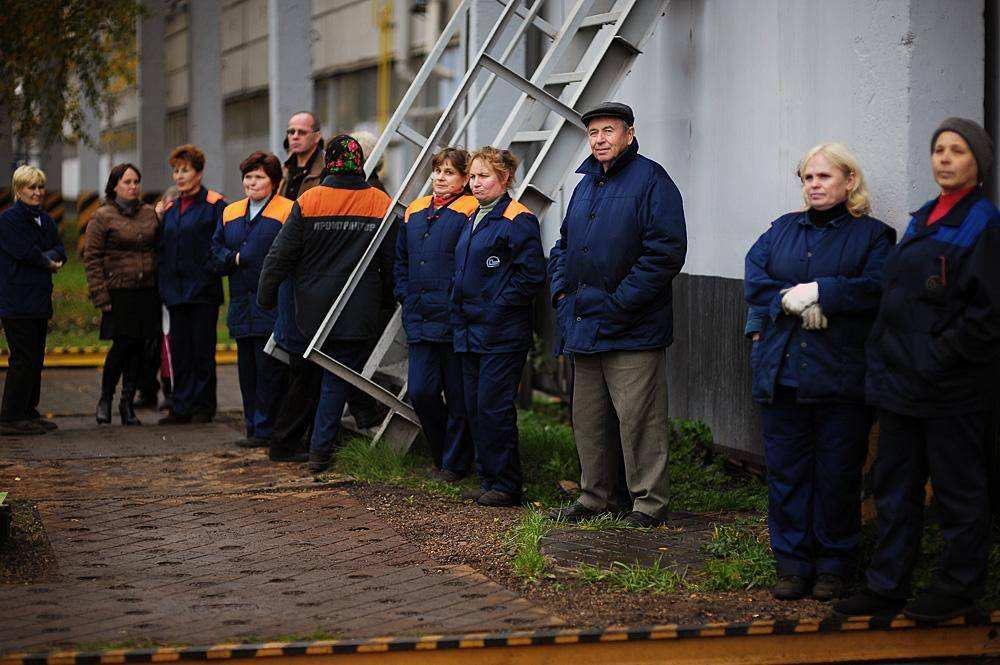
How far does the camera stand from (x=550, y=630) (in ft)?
18.1

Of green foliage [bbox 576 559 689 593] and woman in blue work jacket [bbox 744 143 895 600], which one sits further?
green foliage [bbox 576 559 689 593]

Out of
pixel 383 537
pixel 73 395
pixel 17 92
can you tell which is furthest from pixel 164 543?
pixel 17 92

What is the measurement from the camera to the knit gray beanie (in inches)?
219

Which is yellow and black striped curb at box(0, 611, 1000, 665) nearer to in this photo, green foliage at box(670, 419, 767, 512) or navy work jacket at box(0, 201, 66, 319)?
green foliage at box(670, 419, 767, 512)

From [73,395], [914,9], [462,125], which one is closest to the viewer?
[914,9]

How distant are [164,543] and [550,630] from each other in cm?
247

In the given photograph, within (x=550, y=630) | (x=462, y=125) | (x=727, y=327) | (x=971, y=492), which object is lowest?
(x=550, y=630)

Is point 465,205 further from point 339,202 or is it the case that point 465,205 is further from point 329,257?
point 329,257

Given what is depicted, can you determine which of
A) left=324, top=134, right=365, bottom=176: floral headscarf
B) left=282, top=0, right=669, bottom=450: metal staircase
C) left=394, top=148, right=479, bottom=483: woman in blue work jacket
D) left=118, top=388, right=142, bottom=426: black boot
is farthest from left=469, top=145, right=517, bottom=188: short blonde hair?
left=118, top=388, right=142, bottom=426: black boot

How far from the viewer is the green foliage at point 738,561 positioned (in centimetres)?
621

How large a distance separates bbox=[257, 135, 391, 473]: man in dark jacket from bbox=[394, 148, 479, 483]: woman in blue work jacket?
1.65ft

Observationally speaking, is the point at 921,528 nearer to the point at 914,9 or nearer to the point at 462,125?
the point at 914,9

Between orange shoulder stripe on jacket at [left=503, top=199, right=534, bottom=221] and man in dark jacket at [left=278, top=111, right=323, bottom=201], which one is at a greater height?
man in dark jacket at [left=278, top=111, right=323, bottom=201]

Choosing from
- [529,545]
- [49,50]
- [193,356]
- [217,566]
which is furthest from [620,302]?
[49,50]
